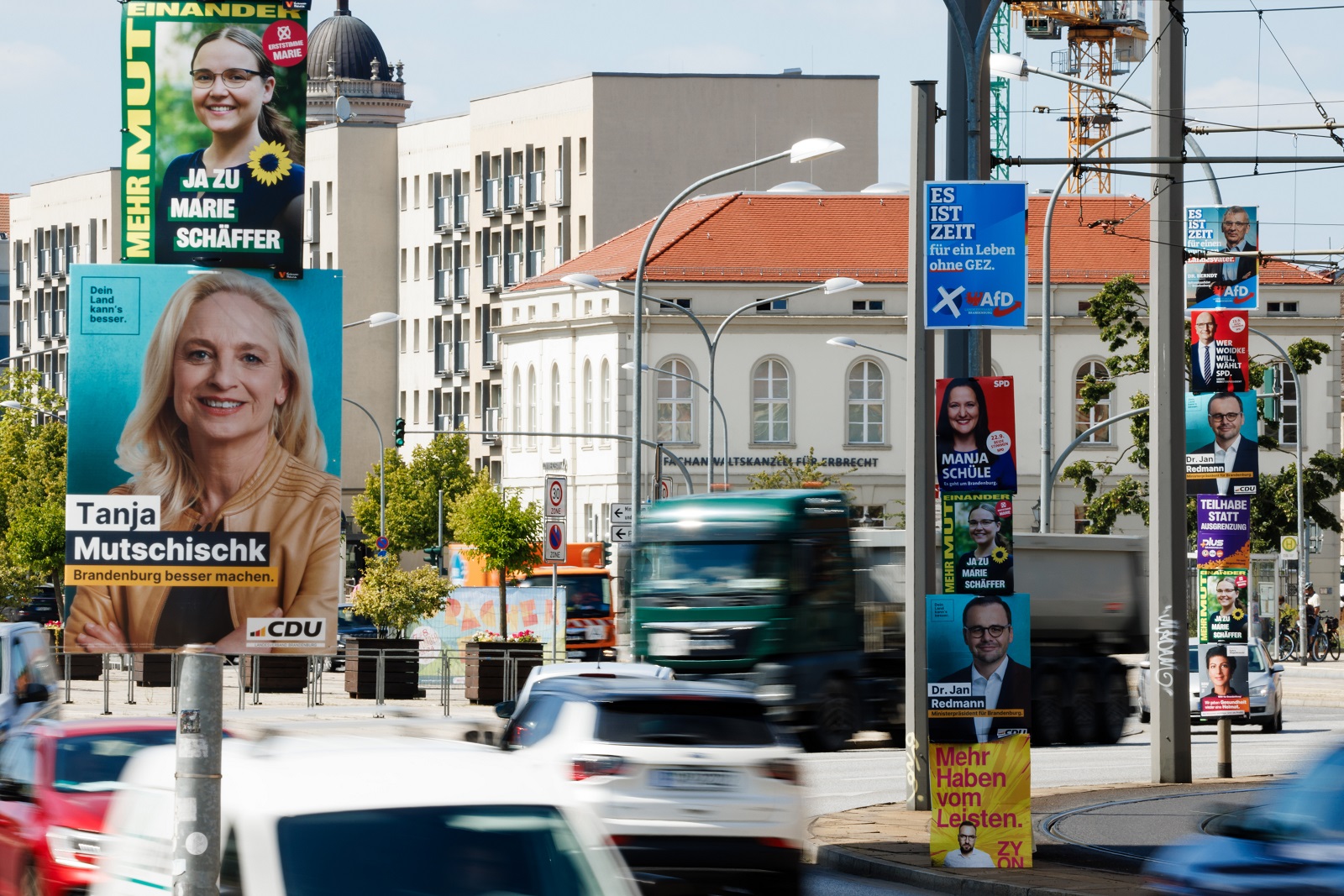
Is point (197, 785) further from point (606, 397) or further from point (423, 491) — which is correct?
point (423, 491)

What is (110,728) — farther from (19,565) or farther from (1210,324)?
(19,565)

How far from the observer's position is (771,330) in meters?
80.5

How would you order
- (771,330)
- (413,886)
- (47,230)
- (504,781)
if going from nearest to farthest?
(413,886)
(504,781)
(771,330)
(47,230)

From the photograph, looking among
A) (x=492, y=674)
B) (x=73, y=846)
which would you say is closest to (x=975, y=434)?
(x=73, y=846)

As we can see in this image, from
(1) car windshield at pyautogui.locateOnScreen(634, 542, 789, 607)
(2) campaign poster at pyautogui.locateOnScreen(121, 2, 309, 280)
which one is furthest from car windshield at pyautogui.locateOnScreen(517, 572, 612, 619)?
(2) campaign poster at pyautogui.locateOnScreen(121, 2, 309, 280)

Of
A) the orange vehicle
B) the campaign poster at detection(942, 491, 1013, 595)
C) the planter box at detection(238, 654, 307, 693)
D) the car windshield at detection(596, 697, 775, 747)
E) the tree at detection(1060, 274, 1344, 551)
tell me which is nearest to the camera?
the car windshield at detection(596, 697, 775, 747)

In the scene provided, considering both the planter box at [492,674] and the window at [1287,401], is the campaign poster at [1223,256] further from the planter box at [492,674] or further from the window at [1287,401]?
the window at [1287,401]

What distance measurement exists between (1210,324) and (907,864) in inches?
361

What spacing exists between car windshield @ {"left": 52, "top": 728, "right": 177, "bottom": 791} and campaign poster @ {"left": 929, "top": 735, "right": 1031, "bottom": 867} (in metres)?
5.48

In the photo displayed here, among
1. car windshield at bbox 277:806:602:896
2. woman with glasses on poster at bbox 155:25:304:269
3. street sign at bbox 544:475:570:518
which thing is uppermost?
woman with glasses on poster at bbox 155:25:304:269

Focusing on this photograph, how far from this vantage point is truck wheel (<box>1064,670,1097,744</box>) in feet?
103

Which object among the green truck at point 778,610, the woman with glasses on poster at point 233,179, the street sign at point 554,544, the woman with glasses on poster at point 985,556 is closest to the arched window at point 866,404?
the street sign at point 554,544

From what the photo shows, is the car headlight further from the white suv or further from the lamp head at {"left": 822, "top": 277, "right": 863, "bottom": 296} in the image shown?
the lamp head at {"left": 822, "top": 277, "right": 863, "bottom": 296}

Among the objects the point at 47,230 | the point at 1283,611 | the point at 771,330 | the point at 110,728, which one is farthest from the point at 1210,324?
the point at 47,230
